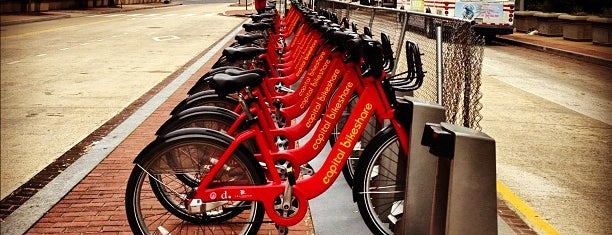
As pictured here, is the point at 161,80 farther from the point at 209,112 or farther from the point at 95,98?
the point at 209,112

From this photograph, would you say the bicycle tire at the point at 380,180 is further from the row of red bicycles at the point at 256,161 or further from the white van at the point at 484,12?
the white van at the point at 484,12

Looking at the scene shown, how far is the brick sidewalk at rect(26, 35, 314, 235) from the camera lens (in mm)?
4355

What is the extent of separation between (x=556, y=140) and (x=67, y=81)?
863 centimetres

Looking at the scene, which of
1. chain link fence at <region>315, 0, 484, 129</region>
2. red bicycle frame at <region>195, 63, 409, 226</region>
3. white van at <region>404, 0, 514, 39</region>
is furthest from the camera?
white van at <region>404, 0, 514, 39</region>

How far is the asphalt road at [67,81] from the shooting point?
6.69 m

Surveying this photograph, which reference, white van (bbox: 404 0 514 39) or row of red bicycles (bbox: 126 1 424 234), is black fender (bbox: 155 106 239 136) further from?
white van (bbox: 404 0 514 39)

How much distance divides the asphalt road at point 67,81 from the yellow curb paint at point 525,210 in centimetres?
399

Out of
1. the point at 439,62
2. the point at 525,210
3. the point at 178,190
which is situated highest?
the point at 439,62

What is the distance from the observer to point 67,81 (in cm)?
1153

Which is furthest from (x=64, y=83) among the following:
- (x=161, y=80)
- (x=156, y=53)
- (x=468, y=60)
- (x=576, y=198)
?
(x=576, y=198)

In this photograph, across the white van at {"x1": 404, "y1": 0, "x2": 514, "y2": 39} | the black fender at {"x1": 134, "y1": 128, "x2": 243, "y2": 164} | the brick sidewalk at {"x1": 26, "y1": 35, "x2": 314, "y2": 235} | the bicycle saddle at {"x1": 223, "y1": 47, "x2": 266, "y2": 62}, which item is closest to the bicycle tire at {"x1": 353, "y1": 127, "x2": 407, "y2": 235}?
the brick sidewalk at {"x1": 26, "y1": 35, "x2": 314, "y2": 235}

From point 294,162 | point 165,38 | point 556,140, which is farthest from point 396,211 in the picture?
point 165,38

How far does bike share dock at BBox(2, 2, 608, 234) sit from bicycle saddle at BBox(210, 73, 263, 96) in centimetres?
116

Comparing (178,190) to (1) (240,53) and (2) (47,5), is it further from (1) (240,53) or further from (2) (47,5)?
(2) (47,5)
